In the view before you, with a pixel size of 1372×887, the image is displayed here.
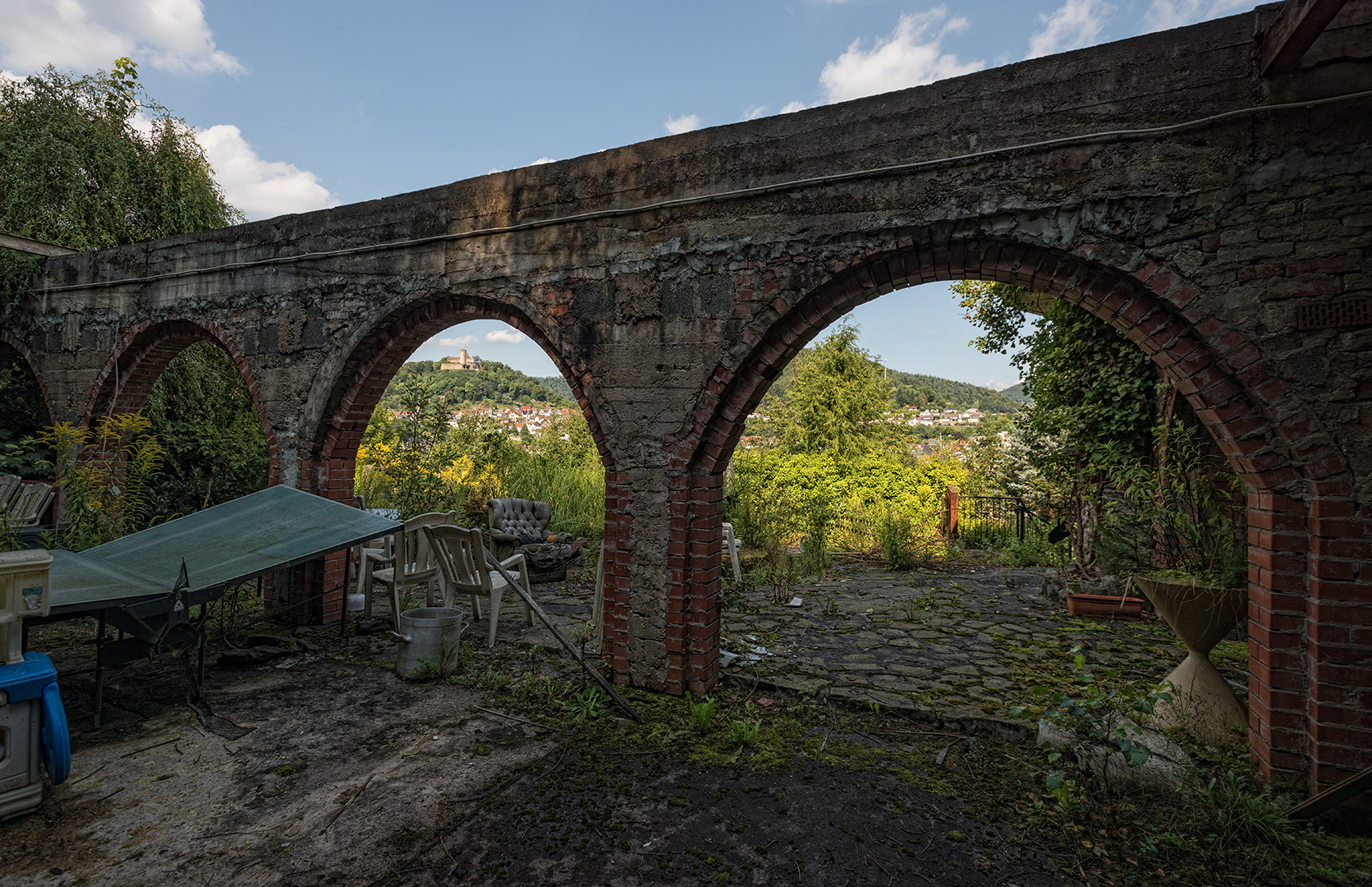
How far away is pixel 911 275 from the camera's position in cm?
370

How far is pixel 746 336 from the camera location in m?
3.92

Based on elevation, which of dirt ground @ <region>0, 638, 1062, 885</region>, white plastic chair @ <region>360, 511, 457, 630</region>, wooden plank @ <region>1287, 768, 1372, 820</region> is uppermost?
white plastic chair @ <region>360, 511, 457, 630</region>

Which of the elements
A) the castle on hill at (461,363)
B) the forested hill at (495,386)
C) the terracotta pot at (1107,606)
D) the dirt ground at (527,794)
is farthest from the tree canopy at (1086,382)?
the castle on hill at (461,363)

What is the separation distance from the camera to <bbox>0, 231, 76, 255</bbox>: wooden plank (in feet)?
22.3

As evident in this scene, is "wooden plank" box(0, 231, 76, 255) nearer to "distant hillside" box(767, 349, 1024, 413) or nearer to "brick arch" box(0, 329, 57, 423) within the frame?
"brick arch" box(0, 329, 57, 423)

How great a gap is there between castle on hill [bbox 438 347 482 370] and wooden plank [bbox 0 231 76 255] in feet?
82.3

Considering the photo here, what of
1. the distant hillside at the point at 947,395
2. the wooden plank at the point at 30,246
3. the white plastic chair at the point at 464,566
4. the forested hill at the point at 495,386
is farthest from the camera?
the distant hillside at the point at 947,395

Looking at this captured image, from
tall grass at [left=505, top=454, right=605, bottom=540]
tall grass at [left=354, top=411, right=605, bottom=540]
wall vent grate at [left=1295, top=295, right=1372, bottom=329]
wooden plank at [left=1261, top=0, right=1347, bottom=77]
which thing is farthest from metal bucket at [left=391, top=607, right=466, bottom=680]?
wooden plank at [left=1261, top=0, right=1347, bottom=77]

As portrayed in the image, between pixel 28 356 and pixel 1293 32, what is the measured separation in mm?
11451

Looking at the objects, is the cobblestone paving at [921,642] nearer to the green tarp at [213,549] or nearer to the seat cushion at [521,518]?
the seat cushion at [521,518]

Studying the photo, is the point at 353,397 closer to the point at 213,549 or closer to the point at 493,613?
the point at 213,549

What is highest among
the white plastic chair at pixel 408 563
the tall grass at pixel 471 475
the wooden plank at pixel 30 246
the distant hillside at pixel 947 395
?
the distant hillside at pixel 947 395

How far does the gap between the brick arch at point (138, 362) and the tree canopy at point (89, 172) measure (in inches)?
72.5

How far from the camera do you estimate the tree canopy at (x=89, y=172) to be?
312 inches
